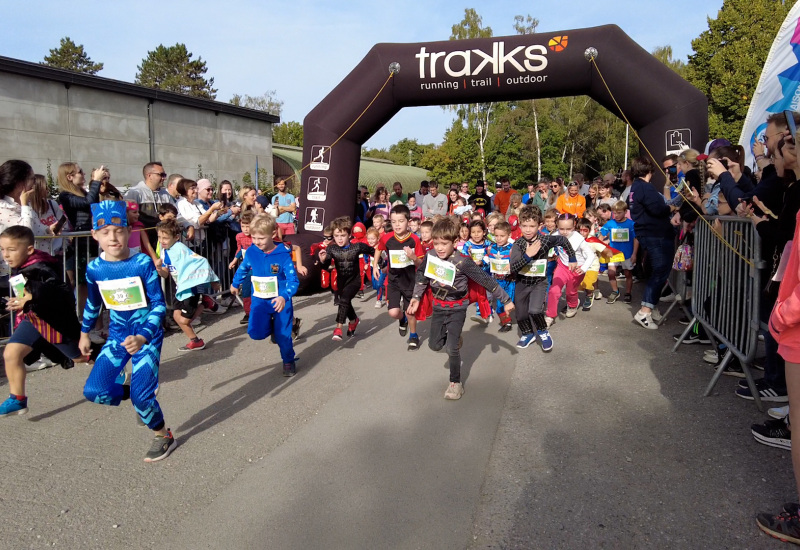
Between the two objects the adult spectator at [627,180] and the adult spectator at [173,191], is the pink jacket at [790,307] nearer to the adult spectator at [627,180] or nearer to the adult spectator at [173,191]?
the adult spectator at [627,180]

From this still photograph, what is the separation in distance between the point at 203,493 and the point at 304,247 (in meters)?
7.32

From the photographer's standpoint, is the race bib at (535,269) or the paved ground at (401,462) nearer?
the paved ground at (401,462)

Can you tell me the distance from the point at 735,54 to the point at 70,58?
59999 mm

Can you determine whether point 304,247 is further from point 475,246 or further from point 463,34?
point 463,34

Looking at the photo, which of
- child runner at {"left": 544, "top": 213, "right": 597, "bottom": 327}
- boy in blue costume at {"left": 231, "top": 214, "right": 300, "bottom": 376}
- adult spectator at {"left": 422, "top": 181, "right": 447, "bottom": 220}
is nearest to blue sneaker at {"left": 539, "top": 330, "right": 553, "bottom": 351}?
child runner at {"left": 544, "top": 213, "right": 597, "bottom": 327}

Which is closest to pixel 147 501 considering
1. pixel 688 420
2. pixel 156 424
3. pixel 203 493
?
pixel 203 493

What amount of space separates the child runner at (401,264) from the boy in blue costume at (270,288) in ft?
5.02

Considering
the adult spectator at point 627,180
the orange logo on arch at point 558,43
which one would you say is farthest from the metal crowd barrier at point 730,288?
the orange logo on arch at point 558,43

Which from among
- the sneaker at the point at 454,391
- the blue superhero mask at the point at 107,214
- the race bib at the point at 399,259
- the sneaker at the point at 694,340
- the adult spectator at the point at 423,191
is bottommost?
the sneaker at the point at 454,391

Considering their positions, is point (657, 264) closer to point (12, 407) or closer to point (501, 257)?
point (501, 257)

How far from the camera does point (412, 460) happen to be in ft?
12.9

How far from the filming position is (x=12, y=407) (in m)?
4.82

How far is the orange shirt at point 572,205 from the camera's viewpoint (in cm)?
1351

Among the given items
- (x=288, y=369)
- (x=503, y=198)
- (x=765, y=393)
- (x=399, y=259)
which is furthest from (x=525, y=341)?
(x=503, y=198)
